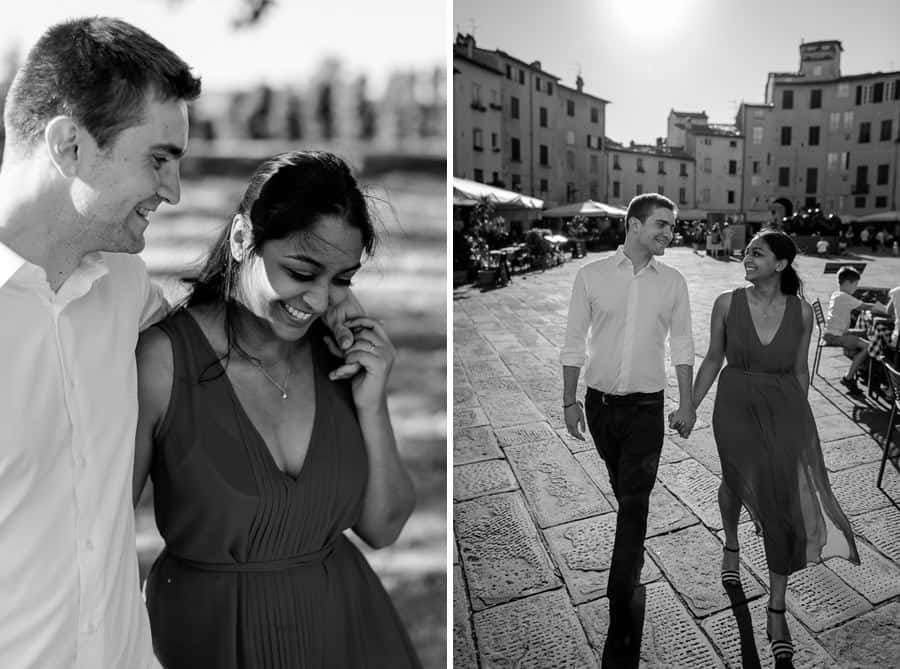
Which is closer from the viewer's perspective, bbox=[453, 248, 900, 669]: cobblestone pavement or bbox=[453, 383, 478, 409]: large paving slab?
bbox=[453, 248, 900, 669]: cobblestone pavement

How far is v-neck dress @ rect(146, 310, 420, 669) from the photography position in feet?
3.66

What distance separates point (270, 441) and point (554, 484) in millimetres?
1010

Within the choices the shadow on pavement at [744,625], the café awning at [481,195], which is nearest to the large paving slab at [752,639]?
the shadow on pavement at [744,625]

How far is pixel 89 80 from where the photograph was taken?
0.96 metres

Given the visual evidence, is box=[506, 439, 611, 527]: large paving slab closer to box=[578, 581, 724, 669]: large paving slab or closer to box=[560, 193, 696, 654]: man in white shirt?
box=[560, 193, 696, 654]: man in white shirt

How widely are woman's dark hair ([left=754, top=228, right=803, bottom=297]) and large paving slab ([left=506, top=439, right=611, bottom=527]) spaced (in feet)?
2.34

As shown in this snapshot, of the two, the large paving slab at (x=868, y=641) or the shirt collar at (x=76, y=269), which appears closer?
the shirt collar at (x=76, y=269)

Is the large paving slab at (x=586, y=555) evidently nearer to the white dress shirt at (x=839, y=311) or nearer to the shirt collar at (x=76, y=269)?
the white dress shirt at (x=839, y=311)

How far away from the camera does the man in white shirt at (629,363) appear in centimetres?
181

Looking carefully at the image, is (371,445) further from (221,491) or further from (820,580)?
(820,580)

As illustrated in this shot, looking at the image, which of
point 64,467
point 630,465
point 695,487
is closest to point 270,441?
point 64,467

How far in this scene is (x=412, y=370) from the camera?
193 cm

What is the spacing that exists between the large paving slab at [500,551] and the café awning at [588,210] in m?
0.80

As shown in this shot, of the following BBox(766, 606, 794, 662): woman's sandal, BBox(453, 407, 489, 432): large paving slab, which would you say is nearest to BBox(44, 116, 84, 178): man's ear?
BBox(453, 407, 489, 432): large paving slab
